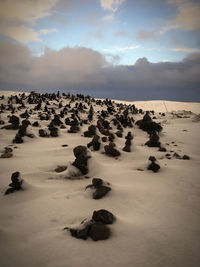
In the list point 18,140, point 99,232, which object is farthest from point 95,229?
point 18,140

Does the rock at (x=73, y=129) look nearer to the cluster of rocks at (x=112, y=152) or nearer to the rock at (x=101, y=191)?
the cluster of rocks at (x=112, y=152)

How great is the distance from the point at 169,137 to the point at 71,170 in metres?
6.94

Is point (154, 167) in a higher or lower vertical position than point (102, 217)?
higher

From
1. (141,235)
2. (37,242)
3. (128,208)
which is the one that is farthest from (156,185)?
(37,242)

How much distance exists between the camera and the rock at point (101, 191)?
315cm

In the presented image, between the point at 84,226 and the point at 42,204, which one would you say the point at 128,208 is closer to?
the point at 84,226

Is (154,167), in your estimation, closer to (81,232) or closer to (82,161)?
(82,161)

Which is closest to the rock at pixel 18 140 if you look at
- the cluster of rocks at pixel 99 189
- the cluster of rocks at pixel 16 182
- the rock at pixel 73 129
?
the rock at pixel 73 129

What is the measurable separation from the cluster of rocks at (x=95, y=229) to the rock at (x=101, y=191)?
2.51ft

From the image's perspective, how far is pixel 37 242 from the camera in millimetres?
2027

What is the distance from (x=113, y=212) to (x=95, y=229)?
2.09 feet

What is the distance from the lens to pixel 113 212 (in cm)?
275

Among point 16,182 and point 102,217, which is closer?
point 102,217

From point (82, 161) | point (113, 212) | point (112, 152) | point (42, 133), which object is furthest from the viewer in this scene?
point (42, 133)
